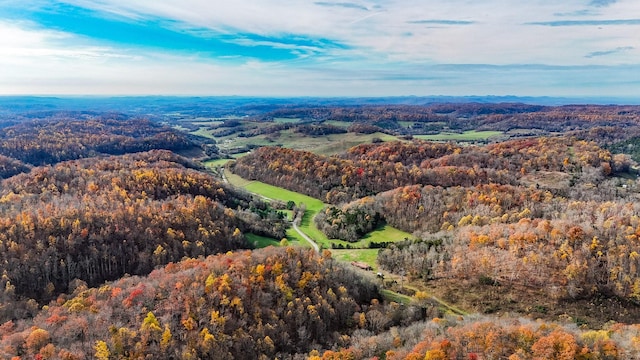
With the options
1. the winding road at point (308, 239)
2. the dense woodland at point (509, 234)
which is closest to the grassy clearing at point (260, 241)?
the winding road at point (308, 239)

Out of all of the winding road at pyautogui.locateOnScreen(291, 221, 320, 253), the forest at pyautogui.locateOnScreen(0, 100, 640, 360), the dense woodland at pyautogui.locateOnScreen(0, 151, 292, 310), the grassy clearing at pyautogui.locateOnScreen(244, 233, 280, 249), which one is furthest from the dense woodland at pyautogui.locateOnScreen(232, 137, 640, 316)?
the dense woodland at pyautogui.locateOnScreen(0, 151, 292, 310)

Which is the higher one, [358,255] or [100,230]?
[100,230]

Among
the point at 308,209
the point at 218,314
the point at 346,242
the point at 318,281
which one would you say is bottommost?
the point at 346,242

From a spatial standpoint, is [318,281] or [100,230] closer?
[318,281]

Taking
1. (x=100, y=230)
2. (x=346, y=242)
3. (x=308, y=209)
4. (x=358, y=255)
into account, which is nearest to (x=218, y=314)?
(x=100, y=230)

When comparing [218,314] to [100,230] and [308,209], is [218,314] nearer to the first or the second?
[100,230]

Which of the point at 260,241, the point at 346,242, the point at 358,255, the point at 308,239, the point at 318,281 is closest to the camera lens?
the point at 318,281

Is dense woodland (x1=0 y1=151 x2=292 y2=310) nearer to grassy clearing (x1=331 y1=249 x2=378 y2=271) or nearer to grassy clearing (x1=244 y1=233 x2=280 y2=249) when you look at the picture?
grassy clearing (x1=244 y1=233 x2=280 y2=249)

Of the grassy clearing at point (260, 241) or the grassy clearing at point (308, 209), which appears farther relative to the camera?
the grassy clearing at point (308, 209)

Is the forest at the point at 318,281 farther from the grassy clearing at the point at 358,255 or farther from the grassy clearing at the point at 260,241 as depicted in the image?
the grassy clearing at the point at 358,255

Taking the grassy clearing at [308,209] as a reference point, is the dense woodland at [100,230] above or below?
above

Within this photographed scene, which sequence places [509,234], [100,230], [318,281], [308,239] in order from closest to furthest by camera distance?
[318,281], [509,234], [100,230], [308,239]
